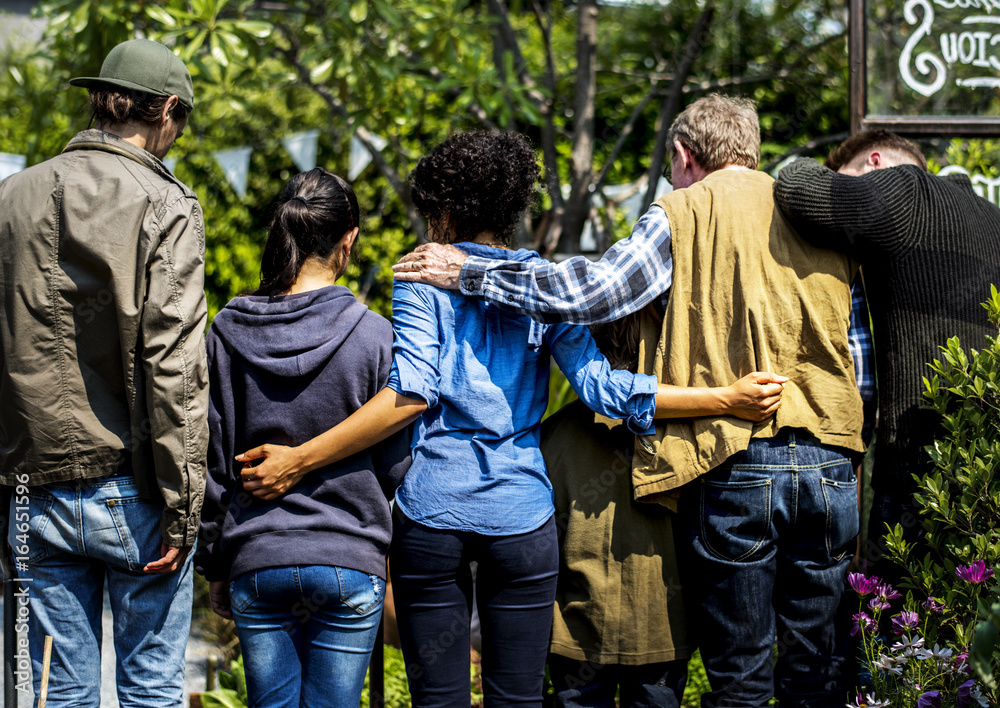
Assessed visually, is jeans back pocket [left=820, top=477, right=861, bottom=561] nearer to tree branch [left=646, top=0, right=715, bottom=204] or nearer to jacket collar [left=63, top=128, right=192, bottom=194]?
jacket collar [left=63, top=128, right=192, bottom=194]

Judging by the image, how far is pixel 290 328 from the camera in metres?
1.91

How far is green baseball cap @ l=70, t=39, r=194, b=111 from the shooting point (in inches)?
75.0

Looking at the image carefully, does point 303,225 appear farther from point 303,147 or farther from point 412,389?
point 303,147

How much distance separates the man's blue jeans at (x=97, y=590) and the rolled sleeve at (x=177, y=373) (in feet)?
0.32

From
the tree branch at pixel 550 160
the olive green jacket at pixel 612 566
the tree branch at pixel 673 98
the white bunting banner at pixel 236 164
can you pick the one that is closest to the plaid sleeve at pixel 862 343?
the olive green jacket at pixel 612 566

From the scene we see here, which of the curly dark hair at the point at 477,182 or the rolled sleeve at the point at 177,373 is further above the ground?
the curly dark hair at the point at 477,182

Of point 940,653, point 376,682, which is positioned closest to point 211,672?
point 376,682

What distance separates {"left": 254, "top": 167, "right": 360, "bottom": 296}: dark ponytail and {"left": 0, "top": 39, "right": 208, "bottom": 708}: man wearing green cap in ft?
0.55

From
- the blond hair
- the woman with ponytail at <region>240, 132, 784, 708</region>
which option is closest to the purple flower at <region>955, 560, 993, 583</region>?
the woman with ponytail at <region>240, 132, 784, 708</region>

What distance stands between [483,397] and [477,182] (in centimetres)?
51

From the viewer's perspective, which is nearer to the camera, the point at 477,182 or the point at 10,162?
the point at 477,182

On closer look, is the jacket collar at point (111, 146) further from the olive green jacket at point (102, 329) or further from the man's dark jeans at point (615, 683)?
the man's dark jeans at point (615, 683)

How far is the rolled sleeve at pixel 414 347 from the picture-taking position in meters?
1.92

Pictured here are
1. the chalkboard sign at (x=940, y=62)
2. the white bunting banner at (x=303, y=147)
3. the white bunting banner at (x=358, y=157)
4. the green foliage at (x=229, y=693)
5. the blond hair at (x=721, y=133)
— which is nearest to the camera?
the blond hair at (x=721, y=133)
